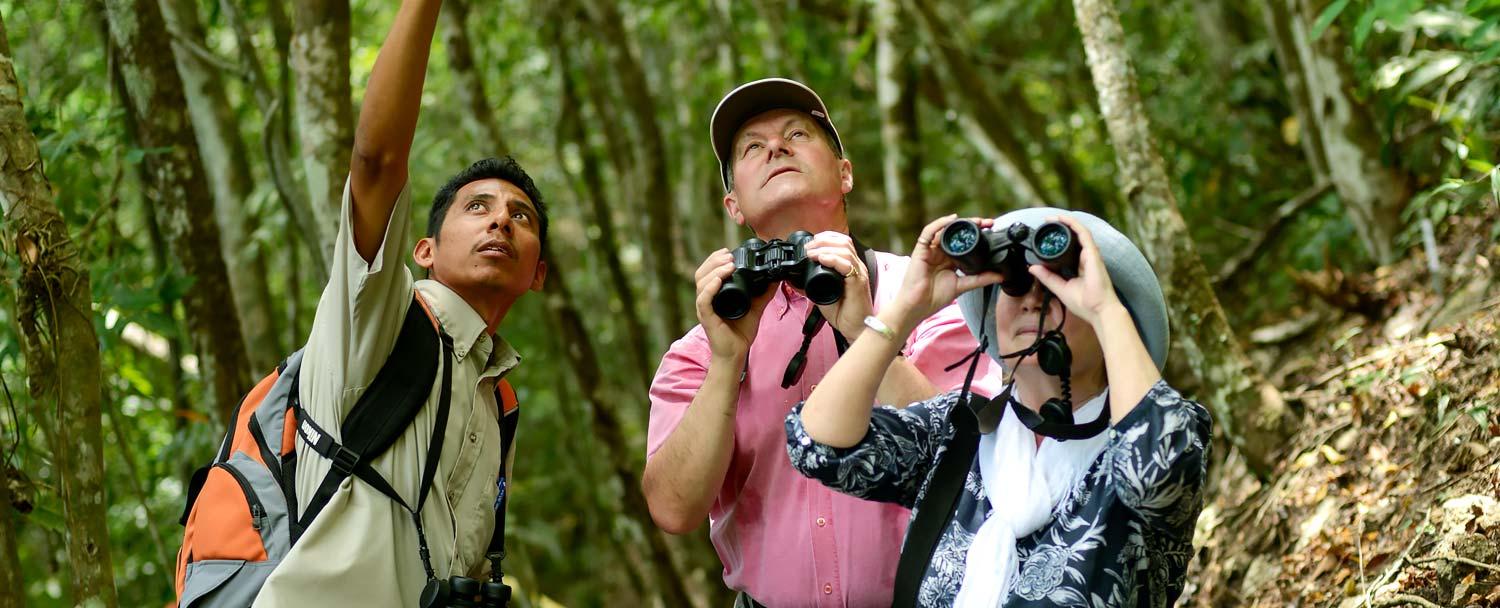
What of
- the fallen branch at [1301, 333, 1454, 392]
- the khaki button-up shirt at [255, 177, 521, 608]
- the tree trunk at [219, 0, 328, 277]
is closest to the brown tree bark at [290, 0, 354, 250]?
the tree trunk at [219, 0, 328, 277]

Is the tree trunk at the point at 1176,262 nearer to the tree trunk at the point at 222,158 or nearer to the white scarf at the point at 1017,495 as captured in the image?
the white scarf at the point at 1017,495

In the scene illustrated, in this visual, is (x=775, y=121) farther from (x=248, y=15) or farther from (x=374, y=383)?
(x=248, y=15)

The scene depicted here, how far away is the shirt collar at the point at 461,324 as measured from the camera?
2.98 meters

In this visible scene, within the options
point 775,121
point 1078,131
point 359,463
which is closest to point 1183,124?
point 1078,131

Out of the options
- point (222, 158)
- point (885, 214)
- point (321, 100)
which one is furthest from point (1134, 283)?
point (885, 214)

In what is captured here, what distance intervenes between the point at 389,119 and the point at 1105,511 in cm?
165

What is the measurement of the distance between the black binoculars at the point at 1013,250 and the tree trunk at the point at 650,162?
5716 mm

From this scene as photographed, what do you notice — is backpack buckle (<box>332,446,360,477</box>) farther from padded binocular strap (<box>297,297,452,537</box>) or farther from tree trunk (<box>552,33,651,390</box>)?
tree trunk (<box>552,33,651,390</box>)

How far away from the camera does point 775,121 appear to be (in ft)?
10.7

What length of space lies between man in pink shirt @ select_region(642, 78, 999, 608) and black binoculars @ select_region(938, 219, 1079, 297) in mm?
396

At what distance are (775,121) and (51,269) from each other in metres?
1.84

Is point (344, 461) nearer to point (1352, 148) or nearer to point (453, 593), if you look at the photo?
point (453, 593)

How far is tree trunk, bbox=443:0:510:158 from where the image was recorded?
670 cm

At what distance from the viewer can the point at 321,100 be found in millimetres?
4020
